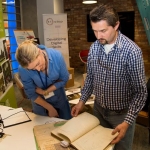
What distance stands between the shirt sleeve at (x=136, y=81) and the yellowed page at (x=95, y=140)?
0.16 meters

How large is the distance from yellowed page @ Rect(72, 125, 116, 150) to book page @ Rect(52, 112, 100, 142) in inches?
1.1

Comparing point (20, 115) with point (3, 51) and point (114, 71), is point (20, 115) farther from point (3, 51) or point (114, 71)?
point (3, 51)

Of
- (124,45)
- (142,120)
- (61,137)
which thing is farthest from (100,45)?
(142,120)

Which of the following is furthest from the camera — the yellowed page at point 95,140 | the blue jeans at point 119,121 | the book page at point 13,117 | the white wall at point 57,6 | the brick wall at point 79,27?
the brick wall at point 79,27

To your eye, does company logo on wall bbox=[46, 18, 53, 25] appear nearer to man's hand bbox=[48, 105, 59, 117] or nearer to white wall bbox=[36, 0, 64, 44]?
white wall bbox=[36, 0, 64, 44]

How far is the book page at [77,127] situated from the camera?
4.09 ft

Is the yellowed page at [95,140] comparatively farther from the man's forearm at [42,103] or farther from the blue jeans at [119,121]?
the man's forearm at [42,103]

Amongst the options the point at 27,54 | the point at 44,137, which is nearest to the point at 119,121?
the point at 44,137

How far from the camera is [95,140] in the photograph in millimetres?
1211

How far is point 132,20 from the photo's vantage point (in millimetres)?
6480

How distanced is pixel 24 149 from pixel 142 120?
214cm

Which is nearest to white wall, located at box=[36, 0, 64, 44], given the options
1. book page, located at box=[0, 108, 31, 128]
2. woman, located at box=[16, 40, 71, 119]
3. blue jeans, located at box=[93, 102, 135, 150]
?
woman, located at box=[16, 40, 71, 119]

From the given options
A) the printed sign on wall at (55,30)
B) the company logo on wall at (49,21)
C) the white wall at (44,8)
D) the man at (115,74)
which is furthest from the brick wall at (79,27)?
the man at (115,74)

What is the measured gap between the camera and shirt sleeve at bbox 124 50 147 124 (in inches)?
48.6
